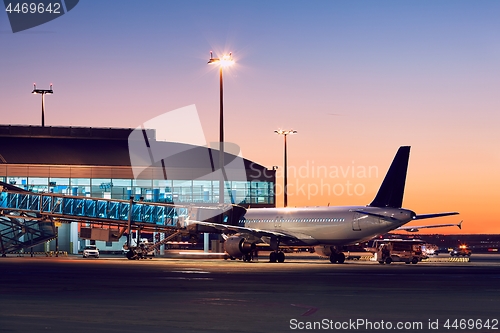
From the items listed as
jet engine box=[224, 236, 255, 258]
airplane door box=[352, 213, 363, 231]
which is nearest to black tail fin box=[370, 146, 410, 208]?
airplane door box=[352, 213, 363, 231]

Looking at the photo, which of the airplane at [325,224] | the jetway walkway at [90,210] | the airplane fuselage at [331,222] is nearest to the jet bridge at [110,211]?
the jetway walkway at [90,210]

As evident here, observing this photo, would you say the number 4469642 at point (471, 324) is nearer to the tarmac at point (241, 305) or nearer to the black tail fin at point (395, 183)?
the tarmac at point (241, 305)

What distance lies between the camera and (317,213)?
6700 cm

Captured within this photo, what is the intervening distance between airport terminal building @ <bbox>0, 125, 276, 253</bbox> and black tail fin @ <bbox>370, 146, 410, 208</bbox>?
4221 centimetres

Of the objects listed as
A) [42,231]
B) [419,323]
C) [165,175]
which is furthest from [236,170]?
[419,323]

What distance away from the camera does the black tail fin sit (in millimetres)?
62000

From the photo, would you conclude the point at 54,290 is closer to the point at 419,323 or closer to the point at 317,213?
the point at 419,323

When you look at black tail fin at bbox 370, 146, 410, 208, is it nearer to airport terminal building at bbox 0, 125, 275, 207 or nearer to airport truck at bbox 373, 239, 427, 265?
airport truck at bbox 373, 239, 427, 265

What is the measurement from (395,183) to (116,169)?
1942 inches

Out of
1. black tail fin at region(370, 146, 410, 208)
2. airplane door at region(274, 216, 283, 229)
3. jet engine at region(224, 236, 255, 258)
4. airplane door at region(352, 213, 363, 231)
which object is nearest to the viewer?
black tail fin at region(370, 146, 410, 208)

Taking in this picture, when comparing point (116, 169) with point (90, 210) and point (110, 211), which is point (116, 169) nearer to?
point (90, 210)

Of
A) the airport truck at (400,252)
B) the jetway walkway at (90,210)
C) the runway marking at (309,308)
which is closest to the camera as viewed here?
the runway marking at (309,308)

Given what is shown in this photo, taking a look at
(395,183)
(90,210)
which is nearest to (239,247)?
(395,183)

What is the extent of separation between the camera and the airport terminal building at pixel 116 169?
101 m
